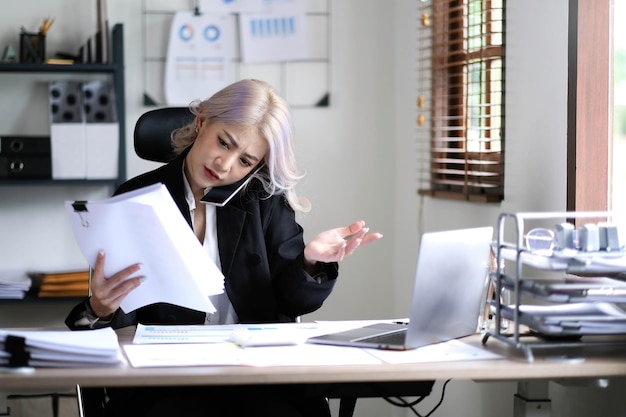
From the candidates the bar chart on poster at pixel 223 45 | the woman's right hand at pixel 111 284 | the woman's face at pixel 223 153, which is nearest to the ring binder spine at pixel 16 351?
the woman's right hand at pixel 111 284

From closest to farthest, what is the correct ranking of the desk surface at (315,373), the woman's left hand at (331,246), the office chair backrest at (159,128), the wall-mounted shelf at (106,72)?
the desk surface at (315,373) → the woman's left hand at (331,246) → the office chair backrest at (159,128) → the wall-mounted shelf at (106,72)

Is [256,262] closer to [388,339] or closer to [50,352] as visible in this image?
[388,339]

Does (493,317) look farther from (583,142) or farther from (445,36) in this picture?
(445,36)

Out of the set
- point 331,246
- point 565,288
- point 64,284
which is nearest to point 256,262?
point 331,246

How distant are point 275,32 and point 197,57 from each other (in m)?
0.34

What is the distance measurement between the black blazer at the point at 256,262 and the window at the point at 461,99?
813 millimetres

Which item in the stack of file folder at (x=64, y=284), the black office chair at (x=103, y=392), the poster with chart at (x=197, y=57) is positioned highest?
the poster with chart at (x=197, y=57)

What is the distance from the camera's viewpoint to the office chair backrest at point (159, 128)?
255 centimetres

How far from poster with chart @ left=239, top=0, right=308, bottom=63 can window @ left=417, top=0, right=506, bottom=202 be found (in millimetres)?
549

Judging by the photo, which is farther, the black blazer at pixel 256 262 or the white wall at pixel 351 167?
the white wall at pixel 351 167

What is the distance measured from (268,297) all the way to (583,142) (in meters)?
0.90

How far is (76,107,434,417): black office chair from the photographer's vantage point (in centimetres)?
189

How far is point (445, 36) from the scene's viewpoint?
3.51 metres

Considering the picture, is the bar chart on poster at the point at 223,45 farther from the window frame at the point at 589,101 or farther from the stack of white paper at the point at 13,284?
the window frame at the point at 589,101
